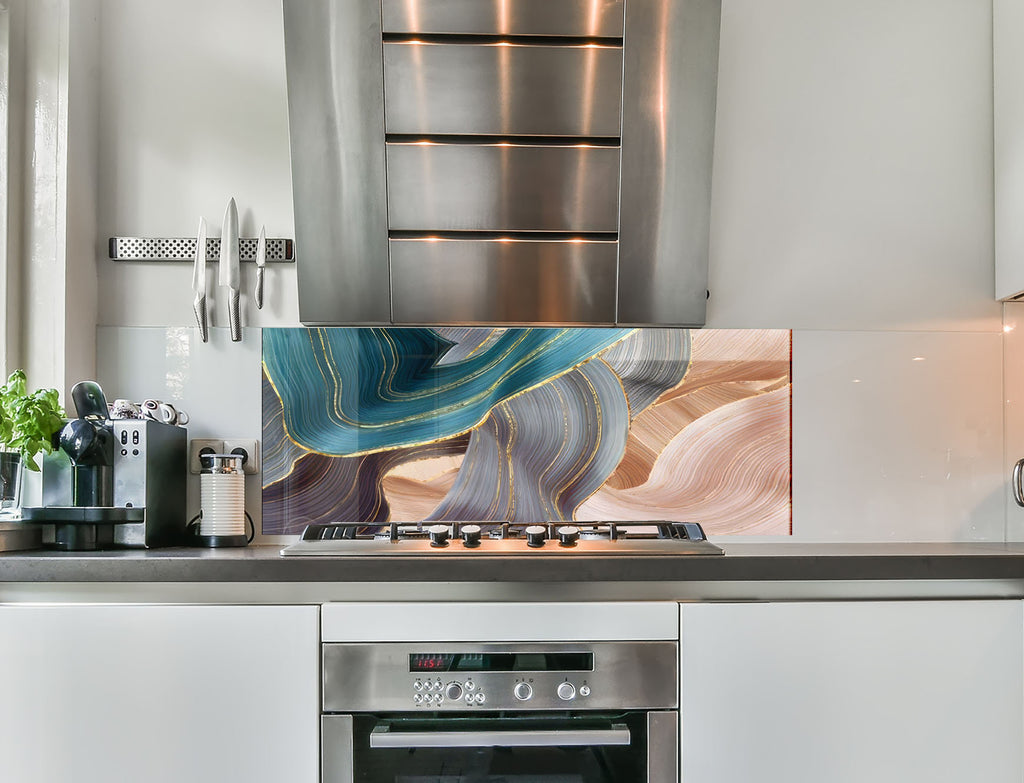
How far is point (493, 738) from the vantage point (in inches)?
55.0

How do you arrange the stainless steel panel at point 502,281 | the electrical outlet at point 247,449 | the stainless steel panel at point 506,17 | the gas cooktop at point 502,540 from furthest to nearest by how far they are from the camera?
the electrical outlet at point 247,449 → the stainless steel panel at point 502,281 → the stainless steel panel at point 506,17 → the gas cooktop at point 502,540

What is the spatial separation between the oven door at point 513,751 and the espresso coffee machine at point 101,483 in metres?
0.63

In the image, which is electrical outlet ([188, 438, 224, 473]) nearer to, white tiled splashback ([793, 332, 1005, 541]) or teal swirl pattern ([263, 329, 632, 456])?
teal swirl pattern ([263, 329, 632, 456])

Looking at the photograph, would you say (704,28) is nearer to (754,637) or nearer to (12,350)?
(754,637)

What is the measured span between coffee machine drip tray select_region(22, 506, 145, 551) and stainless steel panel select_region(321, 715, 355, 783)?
621 millimetres

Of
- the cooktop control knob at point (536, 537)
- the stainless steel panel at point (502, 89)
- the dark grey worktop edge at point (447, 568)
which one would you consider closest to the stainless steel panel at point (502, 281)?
the stainless steel panel at point (502, 89)

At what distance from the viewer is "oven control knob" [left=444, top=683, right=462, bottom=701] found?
55.2 inches

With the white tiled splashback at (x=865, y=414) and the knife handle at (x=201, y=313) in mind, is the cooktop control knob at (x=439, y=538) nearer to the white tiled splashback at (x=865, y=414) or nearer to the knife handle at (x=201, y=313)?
the white tiled splashback at (x=865, y=414)

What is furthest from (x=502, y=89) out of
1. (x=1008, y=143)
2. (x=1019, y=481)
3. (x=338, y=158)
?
(x=1019, y=481)

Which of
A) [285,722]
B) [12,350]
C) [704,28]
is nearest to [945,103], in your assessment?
[704,28]

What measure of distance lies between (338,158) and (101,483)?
88 centimetres

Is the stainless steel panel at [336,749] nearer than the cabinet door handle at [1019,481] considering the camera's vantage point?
Yes

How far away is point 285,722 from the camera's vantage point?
1417 millimetres

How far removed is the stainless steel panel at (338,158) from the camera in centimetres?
180
